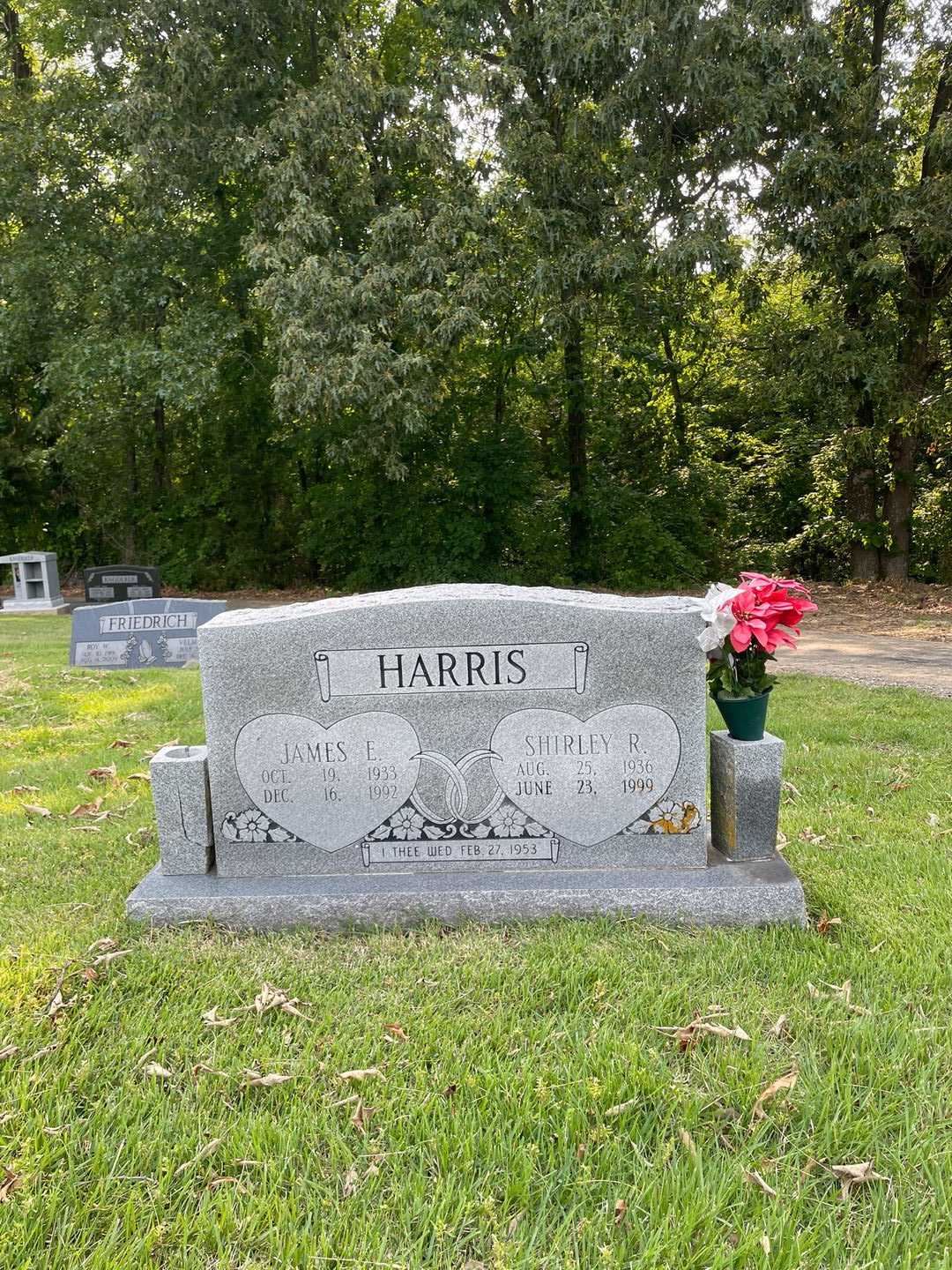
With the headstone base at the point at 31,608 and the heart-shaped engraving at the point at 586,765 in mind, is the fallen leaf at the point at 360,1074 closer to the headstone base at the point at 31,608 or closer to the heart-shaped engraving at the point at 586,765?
the heart-shaped engraving at the point at 586,765

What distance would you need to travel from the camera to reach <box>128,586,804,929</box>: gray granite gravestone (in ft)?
10.1

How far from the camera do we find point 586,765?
312cm

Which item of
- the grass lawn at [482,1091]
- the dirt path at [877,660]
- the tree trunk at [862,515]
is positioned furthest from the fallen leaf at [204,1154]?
the tree trunk at [862,515]

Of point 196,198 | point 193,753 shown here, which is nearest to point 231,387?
point 196,198

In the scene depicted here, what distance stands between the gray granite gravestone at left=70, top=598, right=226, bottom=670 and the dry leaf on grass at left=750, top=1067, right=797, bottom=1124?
7893 millimetres

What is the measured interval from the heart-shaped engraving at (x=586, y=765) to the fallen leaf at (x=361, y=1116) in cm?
129

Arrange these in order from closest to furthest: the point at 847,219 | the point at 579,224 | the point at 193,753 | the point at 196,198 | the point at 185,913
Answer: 1. the point at 185,913
2. the point at 193,753
3. the point at 847,219
4. the point at 579,224
5. the point at 196,198

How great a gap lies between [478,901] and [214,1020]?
3.22 feet

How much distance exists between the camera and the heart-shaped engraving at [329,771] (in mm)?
3137

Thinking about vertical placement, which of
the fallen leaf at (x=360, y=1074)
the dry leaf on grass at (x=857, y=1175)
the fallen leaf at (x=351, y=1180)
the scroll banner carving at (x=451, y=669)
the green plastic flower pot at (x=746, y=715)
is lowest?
the dry leaf on grass at (x=857, y=1175)

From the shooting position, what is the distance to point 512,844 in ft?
10.3

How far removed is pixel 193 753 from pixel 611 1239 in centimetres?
219

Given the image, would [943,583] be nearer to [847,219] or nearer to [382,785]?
[847,219]

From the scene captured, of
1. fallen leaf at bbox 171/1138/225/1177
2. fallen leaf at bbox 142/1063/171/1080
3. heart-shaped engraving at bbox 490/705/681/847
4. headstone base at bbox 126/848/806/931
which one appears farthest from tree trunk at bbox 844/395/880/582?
fallen leaf at bbox 171/1138/225/1177
